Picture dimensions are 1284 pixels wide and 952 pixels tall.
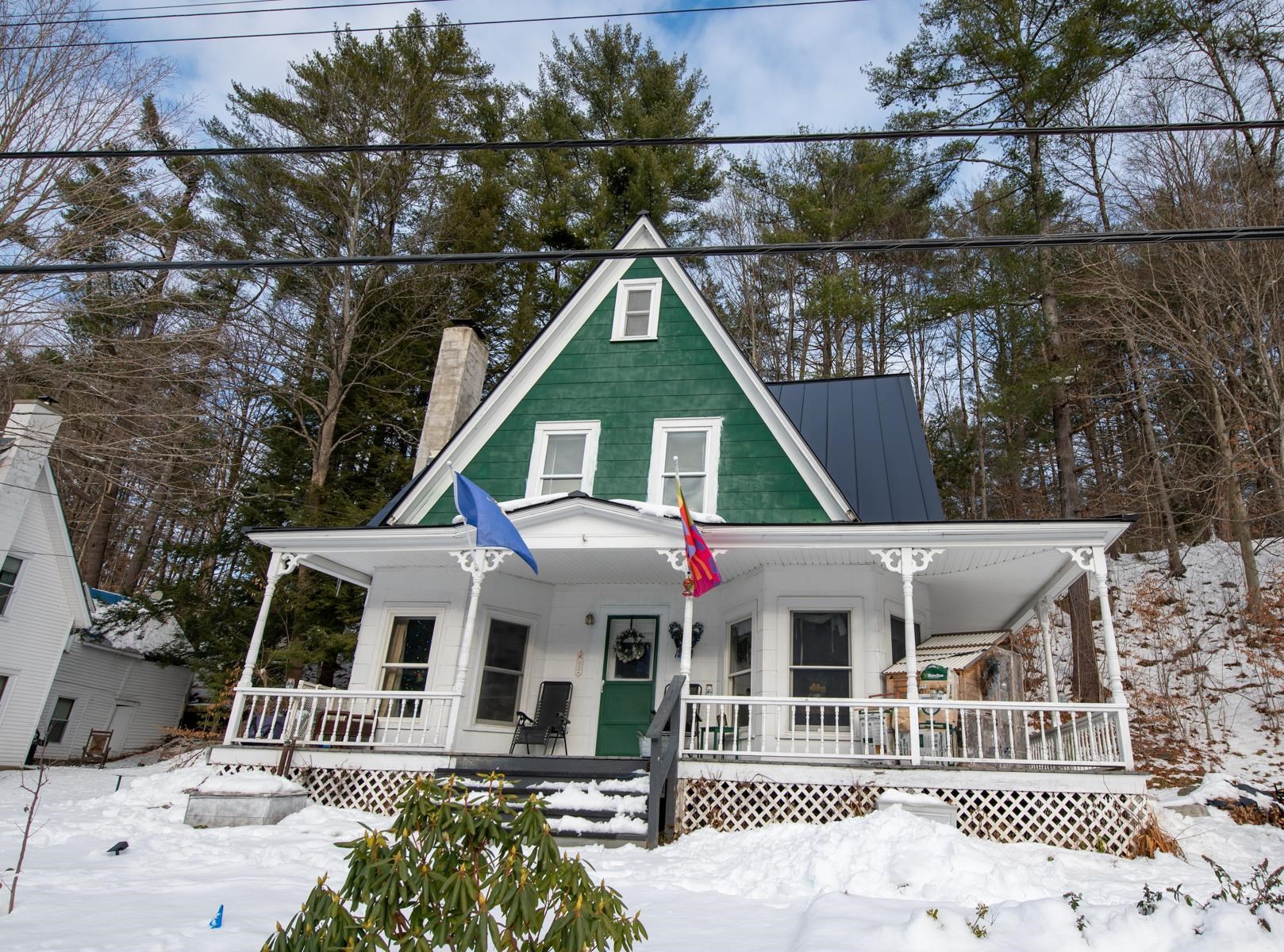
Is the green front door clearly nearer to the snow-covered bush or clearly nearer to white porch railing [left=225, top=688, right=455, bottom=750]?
white porch railing [left=225, top=688, right=455, bottom=750]

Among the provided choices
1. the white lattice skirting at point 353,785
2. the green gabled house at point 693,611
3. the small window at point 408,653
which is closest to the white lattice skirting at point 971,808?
the green gabled house at point 693,611

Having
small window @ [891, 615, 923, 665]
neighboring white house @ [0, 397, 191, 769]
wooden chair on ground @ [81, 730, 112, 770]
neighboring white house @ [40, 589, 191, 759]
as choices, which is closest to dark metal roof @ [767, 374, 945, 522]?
small window @ [891, 615, 923, 665]

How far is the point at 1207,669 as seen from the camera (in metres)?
16.7

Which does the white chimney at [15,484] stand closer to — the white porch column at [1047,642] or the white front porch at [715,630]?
the white front porch at [715,630]

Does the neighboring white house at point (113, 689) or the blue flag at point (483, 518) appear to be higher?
the blue flag at point (483, 518)

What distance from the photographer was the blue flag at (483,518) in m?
8.93

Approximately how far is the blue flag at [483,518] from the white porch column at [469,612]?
3.64 feet

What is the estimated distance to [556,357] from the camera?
13312 mm

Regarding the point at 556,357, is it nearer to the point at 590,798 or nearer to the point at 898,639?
the point at 898,639

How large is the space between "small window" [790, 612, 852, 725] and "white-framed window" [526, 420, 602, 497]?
12.3ft

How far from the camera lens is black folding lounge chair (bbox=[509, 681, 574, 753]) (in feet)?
37.3

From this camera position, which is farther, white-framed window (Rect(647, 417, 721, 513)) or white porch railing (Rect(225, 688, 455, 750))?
white-framed window (Rect(647, 417, 721, 513))

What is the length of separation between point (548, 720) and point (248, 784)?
4.04 m

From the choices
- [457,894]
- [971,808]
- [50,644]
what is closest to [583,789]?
[971,808]
